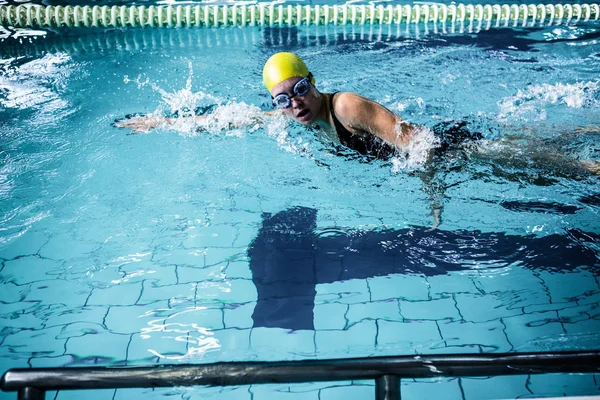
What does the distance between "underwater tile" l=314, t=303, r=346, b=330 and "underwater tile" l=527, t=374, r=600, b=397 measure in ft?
2.73

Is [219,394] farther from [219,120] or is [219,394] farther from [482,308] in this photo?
[219,120]

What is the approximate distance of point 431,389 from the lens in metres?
Result: 2.32

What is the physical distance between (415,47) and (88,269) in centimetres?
402

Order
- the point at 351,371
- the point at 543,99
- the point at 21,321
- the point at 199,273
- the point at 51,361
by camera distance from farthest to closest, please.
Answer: the point at 543,99
the point at 199,273
the point at 21,321
the point at 51,361
the point at 351,371

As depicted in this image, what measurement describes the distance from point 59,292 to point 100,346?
485mm

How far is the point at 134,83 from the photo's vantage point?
512 centimetres

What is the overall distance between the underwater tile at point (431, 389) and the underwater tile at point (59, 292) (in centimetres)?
157

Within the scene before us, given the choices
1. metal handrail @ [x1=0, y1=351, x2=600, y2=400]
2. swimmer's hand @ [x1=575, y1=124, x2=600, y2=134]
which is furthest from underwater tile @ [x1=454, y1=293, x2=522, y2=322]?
metal handrail @ [x1=0, y1=351, x2=600, y2=400]

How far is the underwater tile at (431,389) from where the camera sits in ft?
7.50

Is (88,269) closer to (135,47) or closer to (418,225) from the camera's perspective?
(418,225)

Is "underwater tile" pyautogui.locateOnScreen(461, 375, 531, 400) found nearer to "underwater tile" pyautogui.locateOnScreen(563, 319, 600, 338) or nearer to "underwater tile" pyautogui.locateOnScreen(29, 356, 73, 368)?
"underwater tile" pyautogui.locateOnScreen(563, 319, 600, 338)

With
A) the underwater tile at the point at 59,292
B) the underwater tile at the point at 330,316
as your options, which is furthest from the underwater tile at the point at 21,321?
the underwater tile at the point at 330,316

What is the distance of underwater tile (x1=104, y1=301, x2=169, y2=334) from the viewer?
8.72ft

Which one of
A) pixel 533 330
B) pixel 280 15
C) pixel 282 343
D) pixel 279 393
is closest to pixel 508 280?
pixel 533 330
